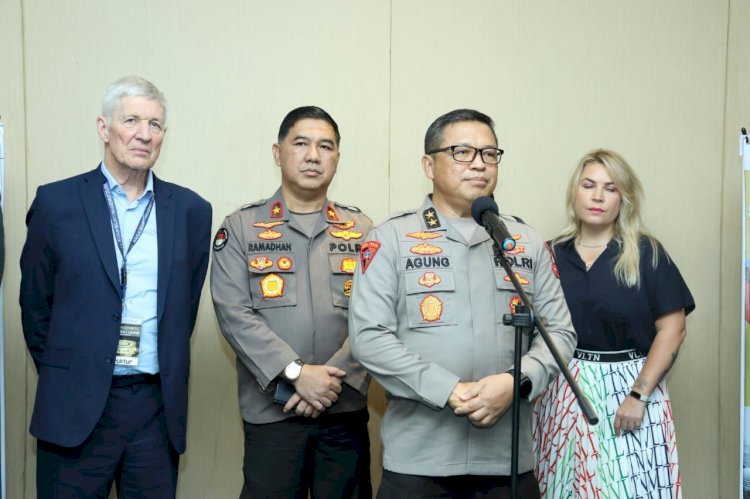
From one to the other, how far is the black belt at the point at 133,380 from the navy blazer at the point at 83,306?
56 mm

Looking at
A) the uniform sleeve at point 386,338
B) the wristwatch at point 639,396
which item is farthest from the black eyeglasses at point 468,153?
the wristwatch at point 639,396

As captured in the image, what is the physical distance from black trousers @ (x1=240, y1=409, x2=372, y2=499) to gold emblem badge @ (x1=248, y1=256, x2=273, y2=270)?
547mm

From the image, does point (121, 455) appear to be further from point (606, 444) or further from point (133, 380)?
point (606, 444)

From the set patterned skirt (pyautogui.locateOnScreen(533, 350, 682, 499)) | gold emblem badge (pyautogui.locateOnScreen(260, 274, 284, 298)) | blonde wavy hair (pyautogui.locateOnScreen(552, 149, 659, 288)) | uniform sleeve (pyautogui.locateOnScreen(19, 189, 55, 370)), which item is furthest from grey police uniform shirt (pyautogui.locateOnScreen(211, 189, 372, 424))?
blonde wavy hair (pyautogui.locateOnScreen(552, 149, 659, 288))

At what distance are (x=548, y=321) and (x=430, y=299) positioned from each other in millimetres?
405

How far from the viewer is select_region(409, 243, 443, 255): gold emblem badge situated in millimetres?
2451

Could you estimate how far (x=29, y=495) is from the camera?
3.65 metres

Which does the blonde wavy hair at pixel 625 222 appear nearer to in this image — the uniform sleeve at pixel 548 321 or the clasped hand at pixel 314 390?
the uniform sleeve at pixel 548 321

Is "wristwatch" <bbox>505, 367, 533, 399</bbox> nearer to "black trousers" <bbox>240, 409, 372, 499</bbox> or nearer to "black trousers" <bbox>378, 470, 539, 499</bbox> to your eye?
"black trousers" <bbox>378, 470, 539, 499</bbox>

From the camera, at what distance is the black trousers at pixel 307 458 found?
2795mm

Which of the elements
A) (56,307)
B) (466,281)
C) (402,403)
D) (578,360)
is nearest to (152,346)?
(56,307)

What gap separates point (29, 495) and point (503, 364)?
243cm

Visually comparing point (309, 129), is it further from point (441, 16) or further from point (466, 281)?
point (441, 16)

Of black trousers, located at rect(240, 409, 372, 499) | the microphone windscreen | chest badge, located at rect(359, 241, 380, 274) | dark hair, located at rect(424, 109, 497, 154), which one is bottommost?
black trousers, located at rect(240, 409, 372, 499)
